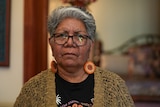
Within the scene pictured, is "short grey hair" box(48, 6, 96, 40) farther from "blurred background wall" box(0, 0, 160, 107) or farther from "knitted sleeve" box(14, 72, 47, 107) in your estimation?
"blurred background wall" box(0, 0, 160, 107)

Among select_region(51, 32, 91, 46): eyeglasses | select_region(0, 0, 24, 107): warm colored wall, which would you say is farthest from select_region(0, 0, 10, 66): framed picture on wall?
select_region(51, 32, 91, 46): eyeglasses

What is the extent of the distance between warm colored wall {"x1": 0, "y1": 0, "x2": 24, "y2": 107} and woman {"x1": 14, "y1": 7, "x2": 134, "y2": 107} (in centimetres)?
44

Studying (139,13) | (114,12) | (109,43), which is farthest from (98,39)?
(139,13)

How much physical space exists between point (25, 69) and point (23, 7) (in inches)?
14.4

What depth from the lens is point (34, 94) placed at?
1.11m

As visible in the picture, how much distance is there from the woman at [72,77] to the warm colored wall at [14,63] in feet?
1.43

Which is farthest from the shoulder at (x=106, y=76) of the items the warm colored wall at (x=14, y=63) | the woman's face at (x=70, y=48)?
the warm colored wall at (x=14, y=63)

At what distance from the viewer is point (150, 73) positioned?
459cm

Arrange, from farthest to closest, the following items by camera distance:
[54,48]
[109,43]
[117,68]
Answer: [109,43]
[117,68]
[54,48]

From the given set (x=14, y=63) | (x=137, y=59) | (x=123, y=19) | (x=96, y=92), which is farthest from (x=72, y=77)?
(x=123, y=19)

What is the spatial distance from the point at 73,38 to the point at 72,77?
0.18 meters

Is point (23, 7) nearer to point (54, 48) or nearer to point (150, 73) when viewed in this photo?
point (54, 48)

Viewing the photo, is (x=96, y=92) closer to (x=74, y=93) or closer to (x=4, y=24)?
(x=74, y=93)

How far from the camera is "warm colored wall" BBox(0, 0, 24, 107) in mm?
1554
